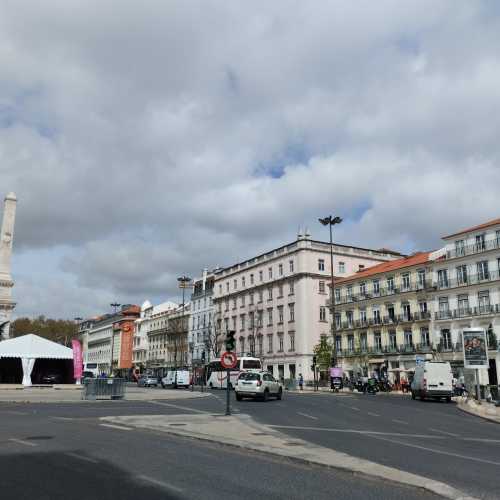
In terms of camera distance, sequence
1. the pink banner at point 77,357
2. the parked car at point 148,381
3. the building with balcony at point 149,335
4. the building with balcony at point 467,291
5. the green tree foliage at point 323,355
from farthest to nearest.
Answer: the building with balcony at point 149,335
the parked car at point 148,381
the green tree foliage at point 323,355
the building with balcony at point 467,291
the pink banner at point 77,357

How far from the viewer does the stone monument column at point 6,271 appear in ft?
171

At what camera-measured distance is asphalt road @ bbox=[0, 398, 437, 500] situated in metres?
7.29

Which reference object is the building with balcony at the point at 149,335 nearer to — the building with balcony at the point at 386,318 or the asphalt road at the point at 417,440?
the building with balcony at the point at 386,318

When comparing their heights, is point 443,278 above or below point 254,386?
above

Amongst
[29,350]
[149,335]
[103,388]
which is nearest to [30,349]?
[29,350]

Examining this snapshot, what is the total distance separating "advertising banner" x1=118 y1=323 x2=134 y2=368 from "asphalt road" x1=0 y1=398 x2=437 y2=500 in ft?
407

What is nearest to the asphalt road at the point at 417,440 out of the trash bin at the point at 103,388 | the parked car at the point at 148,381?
the trash bin at the point at 103,388

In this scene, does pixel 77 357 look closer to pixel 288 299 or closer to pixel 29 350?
pixel 29 350

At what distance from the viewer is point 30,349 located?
42.6 metres

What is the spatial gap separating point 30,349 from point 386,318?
3886 centimetres

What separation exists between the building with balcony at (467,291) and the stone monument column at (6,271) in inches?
1674

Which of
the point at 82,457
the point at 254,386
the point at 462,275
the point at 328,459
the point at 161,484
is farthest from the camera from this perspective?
the point at 462,275

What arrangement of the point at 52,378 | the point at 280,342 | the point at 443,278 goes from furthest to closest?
the point at 280,342 < the point at 443,278 < the point at 52,378

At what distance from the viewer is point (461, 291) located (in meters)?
56.9
